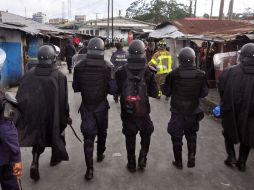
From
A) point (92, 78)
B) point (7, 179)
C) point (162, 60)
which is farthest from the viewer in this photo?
point (162, 60)

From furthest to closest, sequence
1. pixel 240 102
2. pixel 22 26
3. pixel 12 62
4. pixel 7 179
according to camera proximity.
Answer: pixel 22 26
pixel 12 62
pixel 240 102
pixel 7 179

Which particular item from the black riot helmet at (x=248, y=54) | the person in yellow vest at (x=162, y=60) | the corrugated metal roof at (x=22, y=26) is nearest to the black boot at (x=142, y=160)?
the black riot helmet at (x=248, y=54)

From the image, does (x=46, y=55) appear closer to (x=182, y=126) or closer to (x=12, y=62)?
(x=182, y=126)

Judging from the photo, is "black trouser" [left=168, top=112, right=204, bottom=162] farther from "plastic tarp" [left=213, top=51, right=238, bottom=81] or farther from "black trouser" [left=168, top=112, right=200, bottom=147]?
"plastic tarp" [left=213, top=51, right=238, bottom=81]

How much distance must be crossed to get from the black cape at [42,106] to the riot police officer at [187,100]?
1.69 meters

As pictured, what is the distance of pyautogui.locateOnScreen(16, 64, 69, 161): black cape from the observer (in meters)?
4.77

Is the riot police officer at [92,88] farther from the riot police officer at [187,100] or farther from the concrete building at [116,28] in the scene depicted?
the concrete building at [116,28]

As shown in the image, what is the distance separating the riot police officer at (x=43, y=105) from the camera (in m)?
4.77

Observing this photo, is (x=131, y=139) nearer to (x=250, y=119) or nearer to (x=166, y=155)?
(x=166, y=155)

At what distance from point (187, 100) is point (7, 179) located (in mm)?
2915

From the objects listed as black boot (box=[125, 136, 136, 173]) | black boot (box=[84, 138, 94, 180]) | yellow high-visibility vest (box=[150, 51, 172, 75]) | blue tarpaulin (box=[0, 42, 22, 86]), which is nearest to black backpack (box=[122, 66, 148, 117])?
black boot (box=[125, 136, 136, 173])

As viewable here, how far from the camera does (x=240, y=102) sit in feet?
16.7

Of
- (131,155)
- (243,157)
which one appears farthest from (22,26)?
(243,157)

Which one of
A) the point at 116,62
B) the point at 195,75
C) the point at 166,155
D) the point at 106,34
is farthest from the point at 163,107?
the point at 106,34
